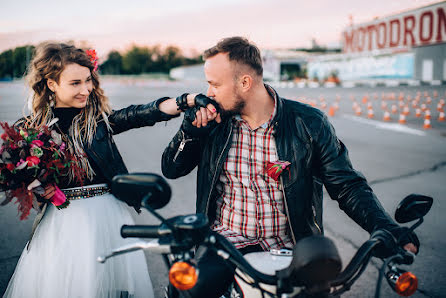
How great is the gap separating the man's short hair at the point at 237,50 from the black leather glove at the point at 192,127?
0.45m

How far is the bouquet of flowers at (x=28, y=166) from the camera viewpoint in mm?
2346

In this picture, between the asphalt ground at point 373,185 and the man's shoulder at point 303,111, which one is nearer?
the man's shoulder at point 303,111

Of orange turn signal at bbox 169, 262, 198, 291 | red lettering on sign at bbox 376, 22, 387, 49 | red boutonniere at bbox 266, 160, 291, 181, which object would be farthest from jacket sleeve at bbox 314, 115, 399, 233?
red lettering on sign at bbox 376, 22, 387, 49

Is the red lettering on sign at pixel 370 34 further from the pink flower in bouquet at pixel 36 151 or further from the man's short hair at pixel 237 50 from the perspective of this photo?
the pink flower in bouquet at pixel 36 151

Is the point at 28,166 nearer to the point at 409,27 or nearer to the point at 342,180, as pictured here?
the point at 342,180

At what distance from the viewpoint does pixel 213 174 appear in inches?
99.2

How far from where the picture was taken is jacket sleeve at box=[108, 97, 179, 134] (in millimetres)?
2996

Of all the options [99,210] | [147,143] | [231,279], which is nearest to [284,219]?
[231,279]

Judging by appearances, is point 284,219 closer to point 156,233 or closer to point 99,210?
point 156,233

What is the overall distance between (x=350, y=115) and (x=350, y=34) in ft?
111

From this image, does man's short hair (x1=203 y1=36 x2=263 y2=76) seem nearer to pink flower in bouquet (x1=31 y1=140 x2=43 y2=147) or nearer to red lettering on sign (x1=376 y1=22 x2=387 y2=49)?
pink flower in bouquet (x1=31 y1=140 x2=43 y2=147)

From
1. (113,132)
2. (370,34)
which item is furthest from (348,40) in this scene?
(113,132)

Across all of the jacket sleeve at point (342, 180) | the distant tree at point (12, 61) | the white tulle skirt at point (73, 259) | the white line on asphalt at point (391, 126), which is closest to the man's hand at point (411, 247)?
the jacket sleeve at point (342, 180)

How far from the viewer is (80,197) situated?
2734 millimetres
